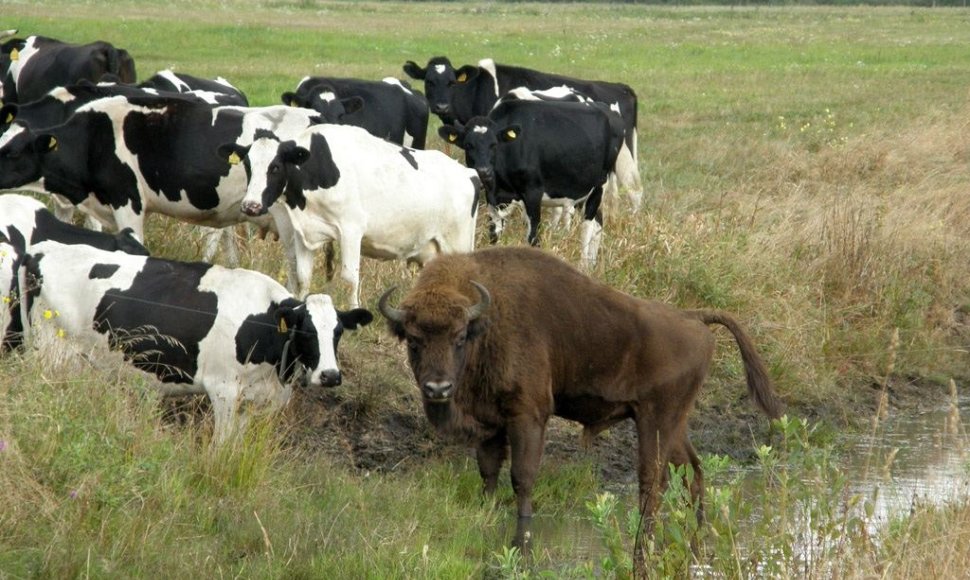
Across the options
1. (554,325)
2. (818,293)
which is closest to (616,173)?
(818,293)

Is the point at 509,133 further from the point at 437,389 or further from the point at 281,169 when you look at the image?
the point at 437,389

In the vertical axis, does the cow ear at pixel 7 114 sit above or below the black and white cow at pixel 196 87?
above

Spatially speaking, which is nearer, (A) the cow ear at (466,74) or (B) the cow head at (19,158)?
(B) the cow head at (19,158)

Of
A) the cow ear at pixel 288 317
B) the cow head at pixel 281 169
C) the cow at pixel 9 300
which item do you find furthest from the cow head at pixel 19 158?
the cow ear at pixel 288 317

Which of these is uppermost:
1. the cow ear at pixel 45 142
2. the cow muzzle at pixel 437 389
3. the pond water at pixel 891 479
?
the cow ear at pixel 45 142

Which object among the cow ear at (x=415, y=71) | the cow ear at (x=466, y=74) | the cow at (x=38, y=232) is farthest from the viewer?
the cow ear at (x=415, y=71)

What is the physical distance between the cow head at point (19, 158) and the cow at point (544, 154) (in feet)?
13.5

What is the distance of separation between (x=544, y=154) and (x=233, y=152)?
3938 millimetres

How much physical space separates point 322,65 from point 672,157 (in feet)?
53.7

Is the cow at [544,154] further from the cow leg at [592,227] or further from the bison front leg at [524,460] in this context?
→ the bison front leg at [524,460]

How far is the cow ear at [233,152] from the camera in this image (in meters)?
11.0

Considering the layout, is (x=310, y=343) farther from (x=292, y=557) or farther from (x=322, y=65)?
(x=322, y=65)

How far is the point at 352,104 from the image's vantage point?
49.7 feet

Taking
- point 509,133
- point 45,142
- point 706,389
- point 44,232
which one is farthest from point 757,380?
point 45,142
